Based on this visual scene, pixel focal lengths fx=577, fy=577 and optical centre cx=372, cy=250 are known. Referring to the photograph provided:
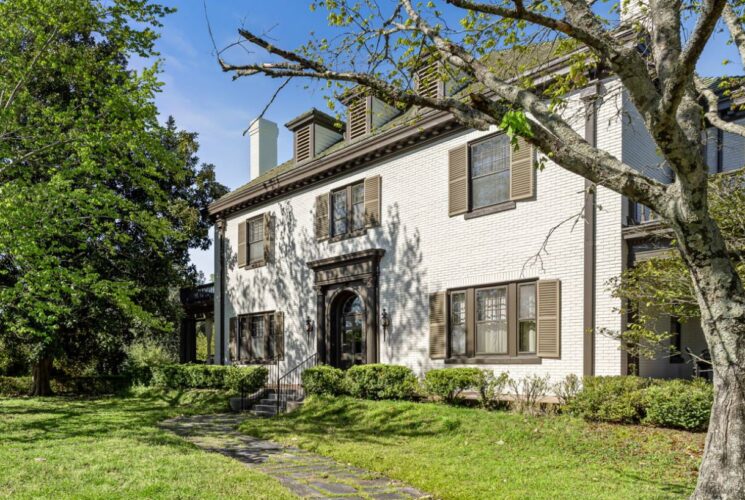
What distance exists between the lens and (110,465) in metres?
7.48

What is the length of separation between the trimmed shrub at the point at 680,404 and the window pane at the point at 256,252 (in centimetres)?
1313

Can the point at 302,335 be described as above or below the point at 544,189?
below

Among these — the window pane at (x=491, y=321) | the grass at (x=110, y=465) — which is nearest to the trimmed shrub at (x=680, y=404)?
the window pane at (x=491, y=321)

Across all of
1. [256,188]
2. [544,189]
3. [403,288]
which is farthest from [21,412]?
[544,189]

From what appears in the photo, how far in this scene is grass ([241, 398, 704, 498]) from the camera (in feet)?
21.9

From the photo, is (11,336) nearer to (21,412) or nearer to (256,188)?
(21,412)

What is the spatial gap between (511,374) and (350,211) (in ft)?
21.6

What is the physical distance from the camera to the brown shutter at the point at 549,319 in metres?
11.0

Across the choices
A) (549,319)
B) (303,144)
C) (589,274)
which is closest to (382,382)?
(549,319)

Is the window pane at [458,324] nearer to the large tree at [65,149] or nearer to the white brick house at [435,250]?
the white brick house at [435,250]

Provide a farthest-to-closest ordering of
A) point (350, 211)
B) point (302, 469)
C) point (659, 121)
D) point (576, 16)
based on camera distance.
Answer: point (350, 211) → point (302, 469) → point (576, 16) → point (659, 121)

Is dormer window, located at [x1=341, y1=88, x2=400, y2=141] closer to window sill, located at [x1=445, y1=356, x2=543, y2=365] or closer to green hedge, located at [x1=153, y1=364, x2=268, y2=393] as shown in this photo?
window sill, located at [x1=445, y1=356, x2=543, y2=365]

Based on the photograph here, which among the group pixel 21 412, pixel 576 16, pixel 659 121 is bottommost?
pixel 21 412

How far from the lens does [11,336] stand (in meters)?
20.7
